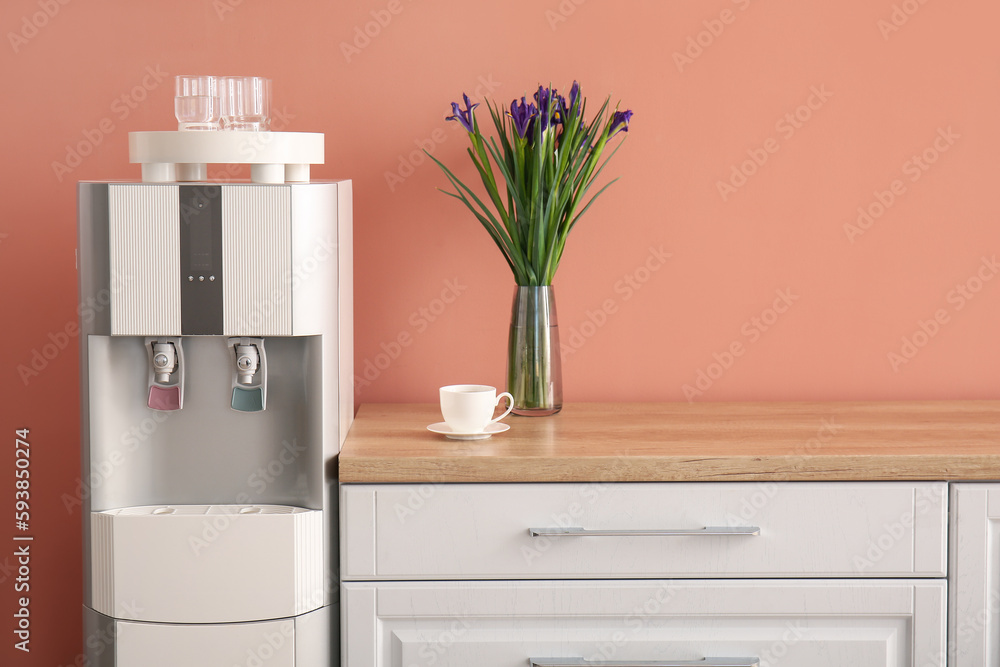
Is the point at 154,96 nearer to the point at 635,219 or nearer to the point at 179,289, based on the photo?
the point at 179,289

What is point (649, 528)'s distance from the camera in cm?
145

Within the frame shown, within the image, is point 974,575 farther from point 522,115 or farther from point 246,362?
point 246,362

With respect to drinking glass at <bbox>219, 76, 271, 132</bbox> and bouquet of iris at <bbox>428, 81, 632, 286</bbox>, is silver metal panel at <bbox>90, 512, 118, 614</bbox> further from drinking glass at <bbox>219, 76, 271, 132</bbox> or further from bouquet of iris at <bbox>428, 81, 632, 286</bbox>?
bouquet of iris at <bbox>428, 81, 632, 286</bbox>

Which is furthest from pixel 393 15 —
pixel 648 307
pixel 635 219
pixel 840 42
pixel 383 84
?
pixel 840 42

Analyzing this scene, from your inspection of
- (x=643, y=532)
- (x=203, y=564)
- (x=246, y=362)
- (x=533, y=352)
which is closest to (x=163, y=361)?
(x=246, y=362)

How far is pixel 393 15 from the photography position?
188 cm

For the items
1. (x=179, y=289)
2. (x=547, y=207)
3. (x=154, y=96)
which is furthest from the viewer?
(x=154, y=96)

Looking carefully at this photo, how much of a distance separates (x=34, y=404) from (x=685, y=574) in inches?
52.8

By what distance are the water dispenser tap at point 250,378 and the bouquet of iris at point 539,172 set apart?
19.9 inches

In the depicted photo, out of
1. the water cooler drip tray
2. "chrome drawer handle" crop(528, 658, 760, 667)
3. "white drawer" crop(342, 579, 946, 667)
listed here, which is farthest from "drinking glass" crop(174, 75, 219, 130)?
"chrome drawer handle" crop(528, 658, 760, 667)

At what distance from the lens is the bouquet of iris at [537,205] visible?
1702mm

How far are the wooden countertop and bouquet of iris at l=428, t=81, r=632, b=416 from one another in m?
0.10

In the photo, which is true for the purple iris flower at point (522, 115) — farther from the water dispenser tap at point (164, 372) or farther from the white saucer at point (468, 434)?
the water dispenser tap at point (164, 372)

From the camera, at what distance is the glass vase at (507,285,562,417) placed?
175 centimetres
